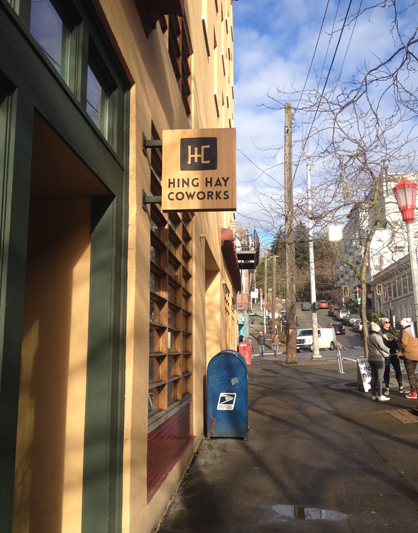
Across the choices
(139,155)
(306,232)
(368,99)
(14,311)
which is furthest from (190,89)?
(14,311)

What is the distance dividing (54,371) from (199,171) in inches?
→ 84.4

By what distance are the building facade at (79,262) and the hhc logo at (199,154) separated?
28cm

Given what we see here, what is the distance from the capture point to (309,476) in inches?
217

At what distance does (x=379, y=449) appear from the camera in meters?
6.52

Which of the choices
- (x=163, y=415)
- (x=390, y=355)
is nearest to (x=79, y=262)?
(x=163, y=415)

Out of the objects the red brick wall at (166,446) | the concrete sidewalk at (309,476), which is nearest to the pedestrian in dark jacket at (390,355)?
→ the concrete sidewalk at (309,476)

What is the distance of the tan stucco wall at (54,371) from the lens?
133 inches

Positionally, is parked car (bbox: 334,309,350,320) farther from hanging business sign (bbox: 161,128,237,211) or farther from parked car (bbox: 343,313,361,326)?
hanging business sign (bbox: 161,128,237,211)

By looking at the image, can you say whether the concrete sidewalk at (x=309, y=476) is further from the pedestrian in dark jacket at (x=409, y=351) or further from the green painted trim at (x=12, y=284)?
the green painted trim at (x=12, y=284)

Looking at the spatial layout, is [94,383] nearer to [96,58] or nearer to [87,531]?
[87,531]

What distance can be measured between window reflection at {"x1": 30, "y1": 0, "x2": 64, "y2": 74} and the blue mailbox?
5.52 meters

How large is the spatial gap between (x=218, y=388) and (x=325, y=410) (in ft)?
10.1

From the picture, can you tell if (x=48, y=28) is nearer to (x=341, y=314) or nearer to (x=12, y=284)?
(x=12, y=284)

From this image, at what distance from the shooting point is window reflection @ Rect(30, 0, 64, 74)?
2629mm
